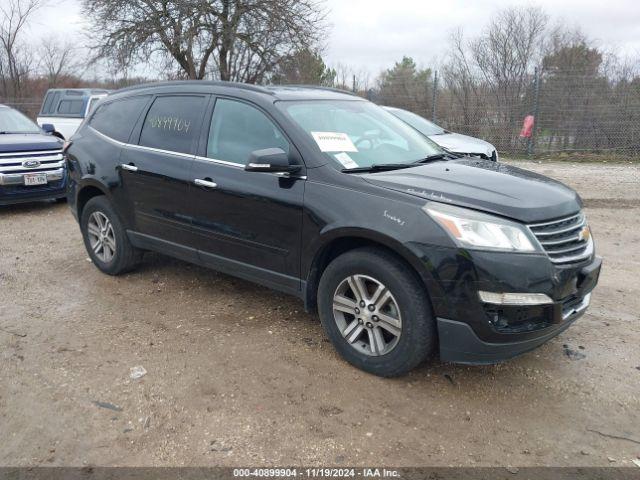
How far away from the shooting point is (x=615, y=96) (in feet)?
43.8

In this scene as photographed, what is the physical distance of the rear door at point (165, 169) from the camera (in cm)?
441

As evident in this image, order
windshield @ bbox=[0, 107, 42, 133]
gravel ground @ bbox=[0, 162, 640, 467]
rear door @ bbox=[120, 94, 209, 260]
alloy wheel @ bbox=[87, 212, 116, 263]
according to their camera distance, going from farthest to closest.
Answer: windshield @ bbox=[0, 107, 42, 133] < alloy wheel @ bbox=[87, 212, 116, 263] < rear door @ bbox=[120, 94, 209, 260] < gravel ground @ bbox=[0, 162, 640, 467]

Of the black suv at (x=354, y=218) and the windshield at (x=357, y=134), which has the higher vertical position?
the windshield at (x=357, y=134)

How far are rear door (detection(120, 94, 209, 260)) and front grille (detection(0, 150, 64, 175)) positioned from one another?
4.44 m

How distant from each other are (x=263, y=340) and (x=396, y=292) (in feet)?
4.06

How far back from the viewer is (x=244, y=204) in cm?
395

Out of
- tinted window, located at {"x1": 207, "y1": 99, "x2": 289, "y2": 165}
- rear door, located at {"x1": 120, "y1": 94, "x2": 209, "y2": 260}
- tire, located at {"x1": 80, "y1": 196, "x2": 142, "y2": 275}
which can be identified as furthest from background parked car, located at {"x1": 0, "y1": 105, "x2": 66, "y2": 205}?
tinted window, located at {"x1": 207, "y1": 99, "x2": 289, "y2": 165}

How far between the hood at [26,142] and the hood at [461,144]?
614 cm

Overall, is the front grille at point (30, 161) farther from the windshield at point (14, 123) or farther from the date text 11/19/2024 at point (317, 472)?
the date text 11/19/2024 at point (317, 472)

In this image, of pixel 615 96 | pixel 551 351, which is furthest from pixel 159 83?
pixel 615 96

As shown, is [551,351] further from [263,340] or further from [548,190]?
[263,340]

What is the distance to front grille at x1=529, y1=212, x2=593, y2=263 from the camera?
10.2ft

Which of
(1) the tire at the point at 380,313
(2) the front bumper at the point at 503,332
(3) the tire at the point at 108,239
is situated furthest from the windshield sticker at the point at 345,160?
(3) the tire at the point at 108,239

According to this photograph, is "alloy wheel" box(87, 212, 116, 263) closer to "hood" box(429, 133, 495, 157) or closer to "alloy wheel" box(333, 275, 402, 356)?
"alloy wheel" box(333, 275, 402, 356)
